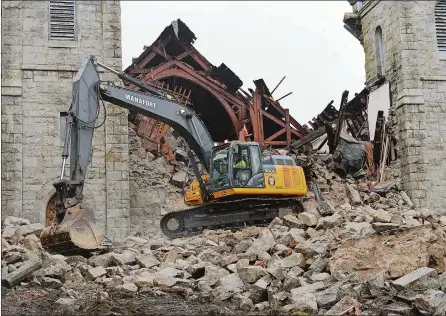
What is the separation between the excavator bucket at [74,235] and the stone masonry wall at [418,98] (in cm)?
1037

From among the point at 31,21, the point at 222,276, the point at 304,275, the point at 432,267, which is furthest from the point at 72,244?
the point at 31,21

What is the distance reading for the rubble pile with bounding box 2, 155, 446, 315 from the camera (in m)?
11.0

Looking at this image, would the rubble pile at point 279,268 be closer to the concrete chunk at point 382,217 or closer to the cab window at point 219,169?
the concrete chunk at point 382,217

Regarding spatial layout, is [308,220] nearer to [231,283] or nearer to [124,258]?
[231,283]

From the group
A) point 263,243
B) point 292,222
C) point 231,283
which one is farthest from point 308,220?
point 231,283

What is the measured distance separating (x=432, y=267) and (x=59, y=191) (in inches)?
263

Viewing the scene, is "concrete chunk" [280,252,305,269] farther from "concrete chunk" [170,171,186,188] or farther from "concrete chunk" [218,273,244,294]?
"concrete chunk" [170,171,186,188]

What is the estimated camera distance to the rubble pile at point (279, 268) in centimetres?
1102

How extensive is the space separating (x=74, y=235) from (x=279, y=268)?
11.6 feet

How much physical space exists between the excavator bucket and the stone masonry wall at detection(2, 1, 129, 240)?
16.3ft

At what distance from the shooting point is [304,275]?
12508 millimetres

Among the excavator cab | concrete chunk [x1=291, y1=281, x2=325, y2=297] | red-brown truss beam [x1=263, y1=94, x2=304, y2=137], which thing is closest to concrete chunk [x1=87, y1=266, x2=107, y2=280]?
concrete chunk [x1=291, y1=281, x2=325, y2=297]

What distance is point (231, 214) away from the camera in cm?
1738

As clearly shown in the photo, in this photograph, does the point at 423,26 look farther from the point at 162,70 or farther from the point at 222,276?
the point at 222,276
